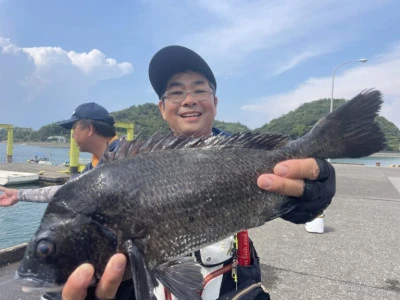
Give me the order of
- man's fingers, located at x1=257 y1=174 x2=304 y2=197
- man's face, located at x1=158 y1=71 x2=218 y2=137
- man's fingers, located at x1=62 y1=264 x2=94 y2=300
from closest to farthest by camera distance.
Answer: man's fingers, located at x1=62 y1=264 x2=94 y2=300 → man's fingers, located at x1=257 y1=174 x2=304 y2=197 → man's face, located at x1=158 y1=71 x2=218 y2=137

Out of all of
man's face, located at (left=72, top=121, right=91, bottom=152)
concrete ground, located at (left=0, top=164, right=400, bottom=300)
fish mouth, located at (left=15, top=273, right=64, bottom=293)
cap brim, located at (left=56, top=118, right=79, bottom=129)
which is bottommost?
concrete ground, located at (left=0, top=164, right=400, bottom=300)

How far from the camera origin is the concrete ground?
16.2ft

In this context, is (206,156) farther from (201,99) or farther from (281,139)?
(201,99)

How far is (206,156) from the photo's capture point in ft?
7.43

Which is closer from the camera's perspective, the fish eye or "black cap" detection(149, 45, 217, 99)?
the fish eye

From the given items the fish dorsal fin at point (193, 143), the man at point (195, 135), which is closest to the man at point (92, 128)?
the man at point (195, 135)

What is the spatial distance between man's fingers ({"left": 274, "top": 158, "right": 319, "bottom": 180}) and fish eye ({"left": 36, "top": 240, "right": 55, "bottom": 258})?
1560 millimetres

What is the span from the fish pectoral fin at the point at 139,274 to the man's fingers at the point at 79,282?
0.78ft

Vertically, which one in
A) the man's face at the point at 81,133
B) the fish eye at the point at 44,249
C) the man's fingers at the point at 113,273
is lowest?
the man's fingers at the point at 113,273

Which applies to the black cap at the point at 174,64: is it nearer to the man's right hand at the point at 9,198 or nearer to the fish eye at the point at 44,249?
the fish eye at the point at 44,249

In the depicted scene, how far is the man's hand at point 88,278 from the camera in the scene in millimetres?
1760

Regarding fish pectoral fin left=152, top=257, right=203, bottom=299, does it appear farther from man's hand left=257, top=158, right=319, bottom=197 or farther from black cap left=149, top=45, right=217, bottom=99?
black cap left=149, top=45, right=217, bottom=99

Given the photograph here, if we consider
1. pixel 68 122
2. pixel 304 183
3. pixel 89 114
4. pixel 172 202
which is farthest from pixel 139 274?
pixel 68 122

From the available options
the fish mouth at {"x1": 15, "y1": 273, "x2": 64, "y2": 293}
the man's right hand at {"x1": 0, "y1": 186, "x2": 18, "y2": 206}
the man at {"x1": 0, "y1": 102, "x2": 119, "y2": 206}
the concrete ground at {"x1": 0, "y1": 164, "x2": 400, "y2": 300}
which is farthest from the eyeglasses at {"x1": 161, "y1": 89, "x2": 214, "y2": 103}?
the concrete ground at {"x1": 0, "y1": 164, "x2": 400, "y2": 300}
